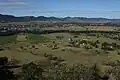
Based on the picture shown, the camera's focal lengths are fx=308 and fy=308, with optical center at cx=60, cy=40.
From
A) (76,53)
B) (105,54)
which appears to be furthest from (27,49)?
(105,54)

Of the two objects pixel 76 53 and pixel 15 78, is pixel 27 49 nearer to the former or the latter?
pixel 76 53

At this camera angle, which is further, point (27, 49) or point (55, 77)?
point (27, 49)

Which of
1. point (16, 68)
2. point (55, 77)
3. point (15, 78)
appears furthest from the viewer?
point (16, 68)

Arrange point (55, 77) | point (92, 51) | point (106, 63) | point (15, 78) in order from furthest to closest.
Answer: point (92, 51)
point (106, 63)
point (15, 78)
point (55, 77)

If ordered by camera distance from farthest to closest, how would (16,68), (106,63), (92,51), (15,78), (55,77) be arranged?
1. (92,51)
2. (106,63)
3. (16,68)
4. (15,78)
5. (55,77)

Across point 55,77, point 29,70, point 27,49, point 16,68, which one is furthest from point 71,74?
point 27,49

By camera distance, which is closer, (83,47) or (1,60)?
(1,60)

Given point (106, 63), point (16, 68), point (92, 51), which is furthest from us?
point (92, 51)

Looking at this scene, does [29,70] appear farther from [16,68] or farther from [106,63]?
[106,63]
